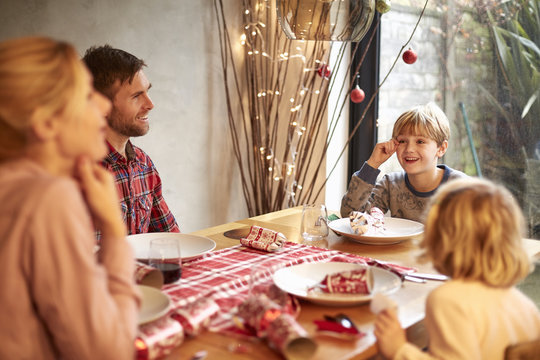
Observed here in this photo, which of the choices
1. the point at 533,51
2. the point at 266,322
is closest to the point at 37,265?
the point at 266,322

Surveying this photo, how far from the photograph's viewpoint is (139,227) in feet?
7.65

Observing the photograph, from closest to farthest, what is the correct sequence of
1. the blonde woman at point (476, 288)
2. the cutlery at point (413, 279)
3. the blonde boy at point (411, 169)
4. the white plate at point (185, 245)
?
the blonde woman at point (476, 288), the cutlery at point (413, 279), the white plate at point (185, 245), the blonde boy at point (411, 169)

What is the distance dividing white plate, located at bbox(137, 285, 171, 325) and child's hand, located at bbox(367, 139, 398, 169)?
1363 mm

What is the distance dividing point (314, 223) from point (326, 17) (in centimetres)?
69

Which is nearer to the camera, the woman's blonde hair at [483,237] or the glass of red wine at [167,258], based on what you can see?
the woman's blonde hair at [483,237]

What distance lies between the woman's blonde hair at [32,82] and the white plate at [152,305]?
1.46ft

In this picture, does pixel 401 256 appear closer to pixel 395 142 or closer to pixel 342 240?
pixel 342 240

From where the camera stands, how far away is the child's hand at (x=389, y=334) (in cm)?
114

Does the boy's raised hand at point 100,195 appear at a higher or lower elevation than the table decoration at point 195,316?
higher

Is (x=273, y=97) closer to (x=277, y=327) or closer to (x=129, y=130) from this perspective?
(x=129, y=130)

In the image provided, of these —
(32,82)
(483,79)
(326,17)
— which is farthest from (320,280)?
(483,79)

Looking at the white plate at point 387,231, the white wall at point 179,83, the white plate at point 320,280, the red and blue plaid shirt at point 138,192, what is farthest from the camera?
the white wall at point 179,83

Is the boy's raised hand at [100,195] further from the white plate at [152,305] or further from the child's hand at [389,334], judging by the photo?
the child's hand at [389,334]

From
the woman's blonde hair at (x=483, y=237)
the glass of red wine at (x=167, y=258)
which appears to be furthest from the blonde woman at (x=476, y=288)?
the glass of red wine at (x=167, y=258)
